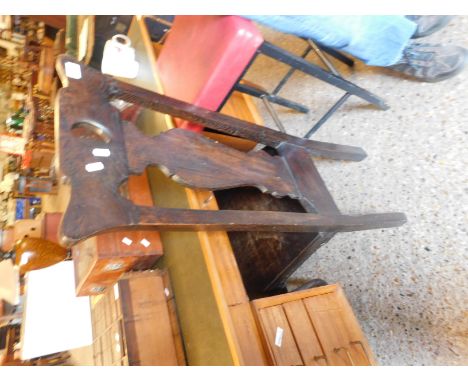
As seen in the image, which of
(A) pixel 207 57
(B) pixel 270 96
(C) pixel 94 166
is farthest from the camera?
(B) pixel 270 96

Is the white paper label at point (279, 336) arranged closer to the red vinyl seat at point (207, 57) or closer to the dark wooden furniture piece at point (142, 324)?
the dark wooden furniture piece at point (142, 324)

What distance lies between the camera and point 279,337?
41.7 inches

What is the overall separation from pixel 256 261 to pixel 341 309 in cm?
41

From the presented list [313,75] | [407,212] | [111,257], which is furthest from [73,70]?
[407,212]

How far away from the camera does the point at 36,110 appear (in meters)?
3.11

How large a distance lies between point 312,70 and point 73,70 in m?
0.91

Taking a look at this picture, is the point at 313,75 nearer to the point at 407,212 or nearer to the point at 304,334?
the point at 407,212

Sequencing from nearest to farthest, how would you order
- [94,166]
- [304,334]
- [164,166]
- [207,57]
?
[94,166] < [164,166] < [304,334] < [207,57]

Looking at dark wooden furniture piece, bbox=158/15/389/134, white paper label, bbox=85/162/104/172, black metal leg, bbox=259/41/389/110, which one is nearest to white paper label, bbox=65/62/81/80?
white paper label, bbox=85/162/104/172

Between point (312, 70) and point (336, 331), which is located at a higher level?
point (312, 70)

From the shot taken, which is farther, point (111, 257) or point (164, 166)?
point (111, 257)

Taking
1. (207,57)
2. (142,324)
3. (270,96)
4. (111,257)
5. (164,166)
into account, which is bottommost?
(142,324)
